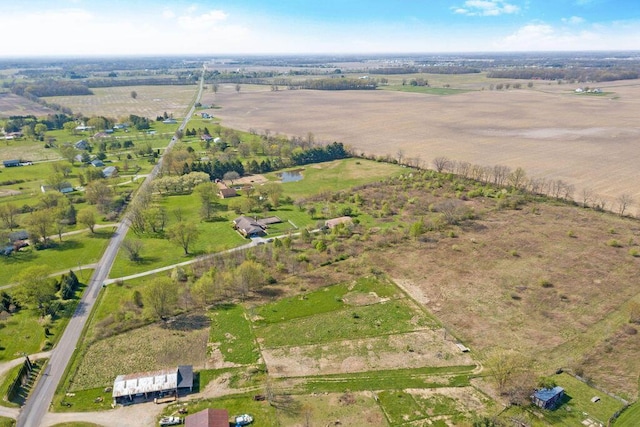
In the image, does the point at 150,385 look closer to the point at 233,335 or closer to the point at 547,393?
the point at 233,335

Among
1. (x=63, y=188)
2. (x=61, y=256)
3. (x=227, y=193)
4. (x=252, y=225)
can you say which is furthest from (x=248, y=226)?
(x=63, y=188)

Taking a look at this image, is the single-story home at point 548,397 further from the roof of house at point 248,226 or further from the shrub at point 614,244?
the roof of house at point 248,226

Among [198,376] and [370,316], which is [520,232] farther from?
[198,376]

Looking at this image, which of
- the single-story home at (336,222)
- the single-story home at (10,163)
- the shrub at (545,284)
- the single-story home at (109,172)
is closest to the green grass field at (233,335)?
the single-story home at (336,222)

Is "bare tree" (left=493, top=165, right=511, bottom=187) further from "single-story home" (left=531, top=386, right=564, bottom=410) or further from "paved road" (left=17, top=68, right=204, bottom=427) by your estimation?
"paved road" (left=17, top=68, right=204, bottom=427)

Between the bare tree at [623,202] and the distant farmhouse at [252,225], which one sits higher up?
the bare tree at [623,202]

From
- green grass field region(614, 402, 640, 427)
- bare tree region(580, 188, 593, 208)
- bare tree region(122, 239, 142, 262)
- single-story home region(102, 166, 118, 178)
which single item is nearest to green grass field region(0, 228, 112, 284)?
bare tree region(122, 239, 142, 262)
